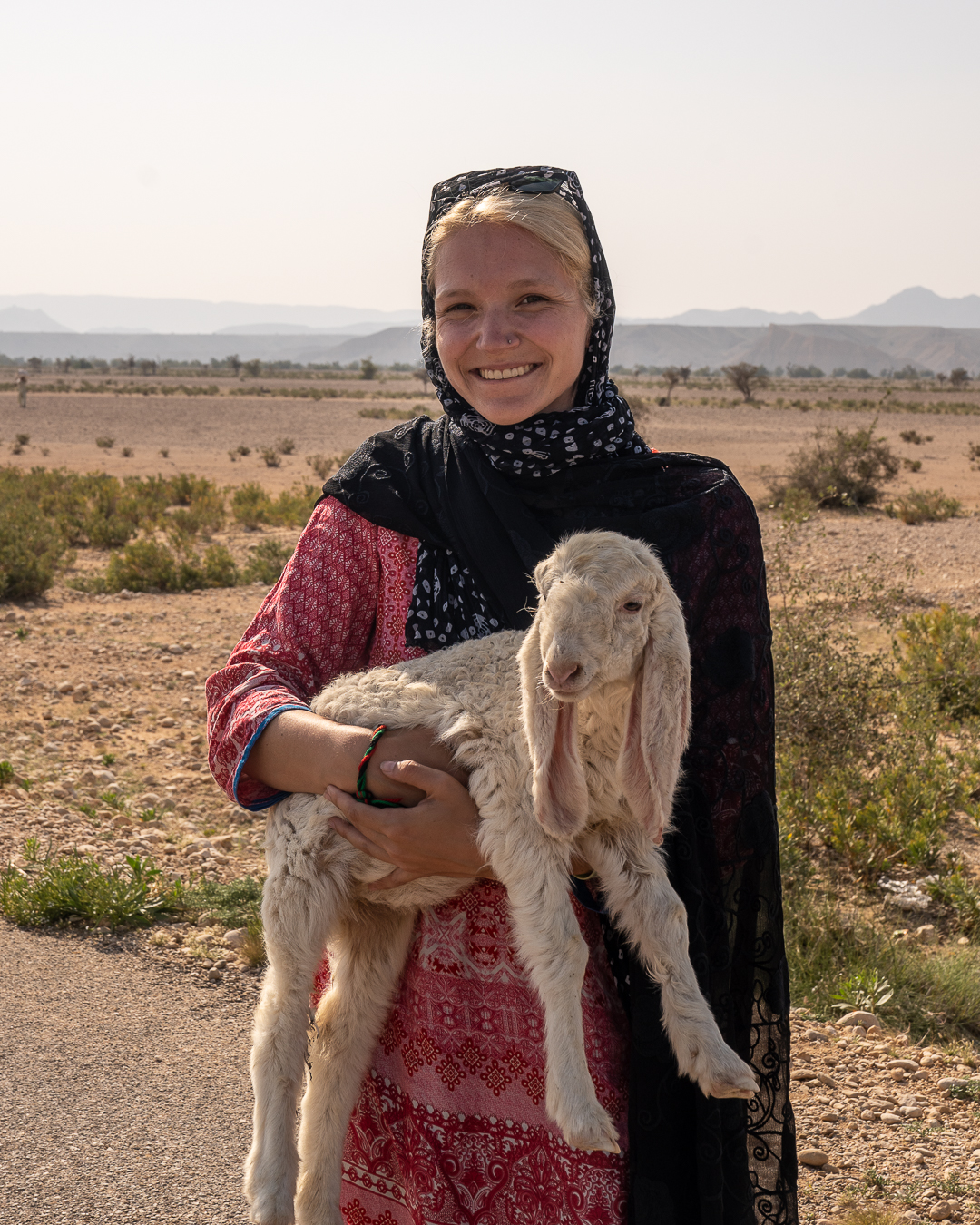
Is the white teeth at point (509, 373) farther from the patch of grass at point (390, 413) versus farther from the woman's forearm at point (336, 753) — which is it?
the patch of grass at point (390, 413)

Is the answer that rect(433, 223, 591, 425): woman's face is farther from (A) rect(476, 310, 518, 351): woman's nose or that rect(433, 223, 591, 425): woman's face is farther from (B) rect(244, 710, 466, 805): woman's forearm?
(B) rect(244, 710, 466, 805): woman's forearm

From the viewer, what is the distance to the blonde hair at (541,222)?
223cm

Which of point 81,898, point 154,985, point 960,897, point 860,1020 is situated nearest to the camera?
point 860,1020

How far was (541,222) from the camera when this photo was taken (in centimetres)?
224

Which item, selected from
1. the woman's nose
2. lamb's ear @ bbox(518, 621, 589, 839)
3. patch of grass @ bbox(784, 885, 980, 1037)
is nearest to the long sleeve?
the woman's nose

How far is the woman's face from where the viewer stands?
2.24 meters

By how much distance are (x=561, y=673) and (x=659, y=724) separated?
21 cm

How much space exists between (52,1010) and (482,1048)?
122 inches

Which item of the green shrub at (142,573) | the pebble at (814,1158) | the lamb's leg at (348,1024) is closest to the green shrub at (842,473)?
the green shrub at (142,573)

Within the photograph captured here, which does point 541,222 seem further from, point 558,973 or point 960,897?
point 960,897

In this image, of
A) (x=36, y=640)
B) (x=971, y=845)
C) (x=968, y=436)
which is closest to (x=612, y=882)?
(x=971, y=845)

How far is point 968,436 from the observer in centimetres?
3812

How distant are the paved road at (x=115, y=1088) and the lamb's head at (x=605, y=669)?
2528mm

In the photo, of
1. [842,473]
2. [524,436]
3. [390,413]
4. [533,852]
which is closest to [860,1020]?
[533,852]
